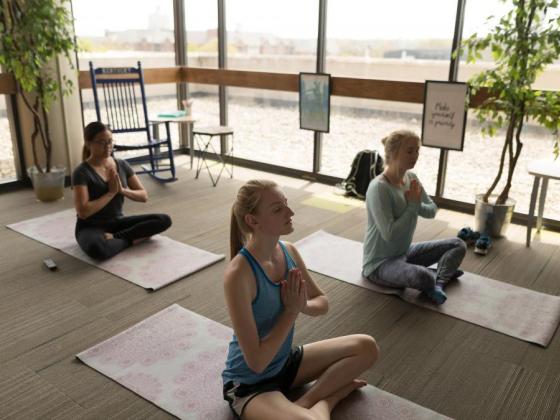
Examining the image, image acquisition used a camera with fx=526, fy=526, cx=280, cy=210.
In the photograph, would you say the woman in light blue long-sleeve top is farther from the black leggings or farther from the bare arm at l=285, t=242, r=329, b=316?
the black leggings

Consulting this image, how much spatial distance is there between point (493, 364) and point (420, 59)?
8.75ft

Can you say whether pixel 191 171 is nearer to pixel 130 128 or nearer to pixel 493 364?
pixel 130 128

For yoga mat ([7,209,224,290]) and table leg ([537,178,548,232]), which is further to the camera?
table leg ([537,178,548,232])

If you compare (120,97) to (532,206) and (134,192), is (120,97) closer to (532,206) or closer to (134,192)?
(134,192)

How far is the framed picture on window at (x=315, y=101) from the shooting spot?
4.61m

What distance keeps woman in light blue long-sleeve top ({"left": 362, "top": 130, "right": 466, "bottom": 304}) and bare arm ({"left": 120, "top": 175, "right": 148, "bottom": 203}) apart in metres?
1.44

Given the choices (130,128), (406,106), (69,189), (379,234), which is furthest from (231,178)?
(379,234)

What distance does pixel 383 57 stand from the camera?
438 centimetres

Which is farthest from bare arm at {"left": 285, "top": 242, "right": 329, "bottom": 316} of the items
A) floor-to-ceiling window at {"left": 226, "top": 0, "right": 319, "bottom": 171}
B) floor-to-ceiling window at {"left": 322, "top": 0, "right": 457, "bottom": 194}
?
floor-to-ceiling window at {"left": 226, "top": 0, "right": 319, "bottom": 171}

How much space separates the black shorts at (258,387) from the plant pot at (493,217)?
2.23 m

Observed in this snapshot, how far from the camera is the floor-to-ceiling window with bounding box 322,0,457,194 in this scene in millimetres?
4031

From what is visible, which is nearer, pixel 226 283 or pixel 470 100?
pixel 226 283

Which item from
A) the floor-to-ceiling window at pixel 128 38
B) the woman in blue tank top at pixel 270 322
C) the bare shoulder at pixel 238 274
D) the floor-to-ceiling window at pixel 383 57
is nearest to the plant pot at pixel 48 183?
the floor-to-ceiling window at pixel 128 38

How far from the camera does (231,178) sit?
501 centimetres
